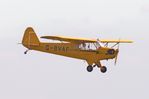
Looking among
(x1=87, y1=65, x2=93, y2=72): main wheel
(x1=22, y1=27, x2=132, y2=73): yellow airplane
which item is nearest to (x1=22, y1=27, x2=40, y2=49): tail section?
(x1=22, y1=27, x2=132, y2=73): yellow airplane

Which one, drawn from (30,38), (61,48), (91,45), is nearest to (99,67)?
(91,45)

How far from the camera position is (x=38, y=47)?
54406 millimetres

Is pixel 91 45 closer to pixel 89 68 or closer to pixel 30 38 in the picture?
pixel 89 68

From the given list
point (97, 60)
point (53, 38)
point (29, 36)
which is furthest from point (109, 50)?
point (29, 36)

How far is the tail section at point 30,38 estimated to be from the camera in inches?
2175

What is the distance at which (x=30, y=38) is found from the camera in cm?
5619

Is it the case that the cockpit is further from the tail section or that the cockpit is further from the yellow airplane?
the tail section

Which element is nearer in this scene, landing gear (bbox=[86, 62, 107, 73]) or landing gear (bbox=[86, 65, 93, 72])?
landing gear (bbox=[86, 62, 107, 73])

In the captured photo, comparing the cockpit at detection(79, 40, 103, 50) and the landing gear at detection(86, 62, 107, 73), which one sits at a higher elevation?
the cockpit at detection(79, 40, 103, 50)

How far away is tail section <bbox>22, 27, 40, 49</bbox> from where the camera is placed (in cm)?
5525

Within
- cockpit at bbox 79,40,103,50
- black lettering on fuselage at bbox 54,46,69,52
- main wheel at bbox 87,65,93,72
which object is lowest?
main wheel at bbox 87,65,93,72

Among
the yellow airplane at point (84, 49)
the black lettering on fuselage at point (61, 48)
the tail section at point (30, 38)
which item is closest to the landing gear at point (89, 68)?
the yellow airplane at point (84, 49)

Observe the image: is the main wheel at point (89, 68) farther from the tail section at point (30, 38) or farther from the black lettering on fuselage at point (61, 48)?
the tail section at point (30, 38)

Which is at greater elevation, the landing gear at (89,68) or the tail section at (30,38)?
the tail section at (30,38)
